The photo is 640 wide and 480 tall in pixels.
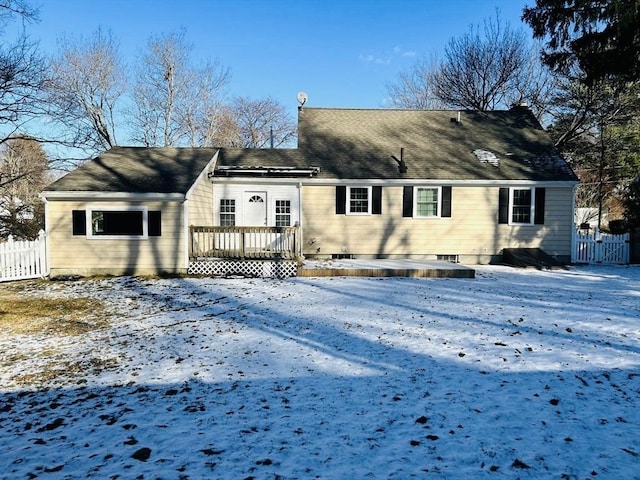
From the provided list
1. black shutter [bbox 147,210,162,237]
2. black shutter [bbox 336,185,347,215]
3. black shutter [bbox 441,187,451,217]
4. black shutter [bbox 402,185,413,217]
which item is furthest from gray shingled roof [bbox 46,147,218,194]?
black shutter [bbox 441,187,451,217]

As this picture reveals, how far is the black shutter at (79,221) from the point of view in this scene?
39.8ft

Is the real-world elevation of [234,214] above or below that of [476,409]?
above

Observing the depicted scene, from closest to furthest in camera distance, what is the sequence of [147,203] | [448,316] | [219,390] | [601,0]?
1. [219,390]
2. [448,316]
3. [147,203]
4. [601,0]

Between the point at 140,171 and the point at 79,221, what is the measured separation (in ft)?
8.40

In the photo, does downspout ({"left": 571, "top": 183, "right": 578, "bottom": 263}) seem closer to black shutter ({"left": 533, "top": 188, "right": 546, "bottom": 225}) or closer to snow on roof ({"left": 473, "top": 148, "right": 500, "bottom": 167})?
black shutter ({"left": 533, "top": 188, "right": 546, "bottom": 225})

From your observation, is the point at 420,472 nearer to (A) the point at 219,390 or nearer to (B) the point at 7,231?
(A) the point at 219,390

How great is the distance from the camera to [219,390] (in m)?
4.32

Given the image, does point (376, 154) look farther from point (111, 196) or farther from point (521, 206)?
point (111, 196)

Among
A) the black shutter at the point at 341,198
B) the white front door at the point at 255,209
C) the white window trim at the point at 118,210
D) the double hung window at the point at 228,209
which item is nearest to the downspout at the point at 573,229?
the black shutter at the point at 341,198

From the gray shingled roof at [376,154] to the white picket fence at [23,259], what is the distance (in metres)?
1.84

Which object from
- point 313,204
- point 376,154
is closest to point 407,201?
point 376,154

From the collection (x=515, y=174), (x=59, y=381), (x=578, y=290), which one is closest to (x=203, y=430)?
(x=59, y=381)

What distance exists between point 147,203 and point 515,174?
12723mm

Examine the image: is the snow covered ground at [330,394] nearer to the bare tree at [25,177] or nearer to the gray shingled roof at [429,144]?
the gray shingled roof at [429,144]
